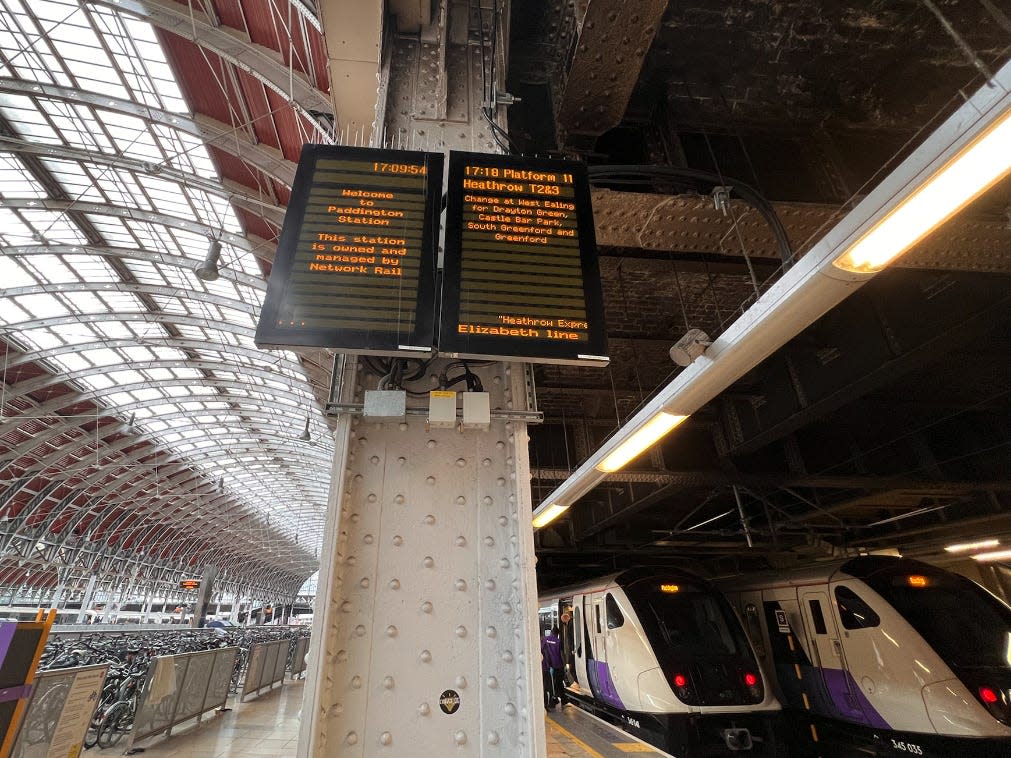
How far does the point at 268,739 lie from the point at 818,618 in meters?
9.10

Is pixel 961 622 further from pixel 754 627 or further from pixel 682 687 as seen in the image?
pixel 682 687

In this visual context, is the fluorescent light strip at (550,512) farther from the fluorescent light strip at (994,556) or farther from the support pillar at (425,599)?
the fluorescent light strip at (994,556)

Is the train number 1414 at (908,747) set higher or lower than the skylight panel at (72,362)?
lower

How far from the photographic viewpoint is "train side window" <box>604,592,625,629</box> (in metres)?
9.20

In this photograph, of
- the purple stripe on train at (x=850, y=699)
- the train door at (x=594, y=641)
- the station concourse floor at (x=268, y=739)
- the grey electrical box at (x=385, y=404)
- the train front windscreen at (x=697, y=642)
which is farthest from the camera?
the train door at (x=594, y=641)

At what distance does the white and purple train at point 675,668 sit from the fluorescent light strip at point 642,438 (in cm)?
473

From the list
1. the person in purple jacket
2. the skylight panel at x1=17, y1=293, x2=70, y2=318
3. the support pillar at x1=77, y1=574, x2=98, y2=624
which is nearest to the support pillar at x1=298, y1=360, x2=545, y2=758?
the person in purple jacket

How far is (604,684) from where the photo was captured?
9.53 meters

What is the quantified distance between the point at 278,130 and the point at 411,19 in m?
9.12

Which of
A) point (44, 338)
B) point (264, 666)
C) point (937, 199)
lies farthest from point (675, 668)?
point (44, 338)

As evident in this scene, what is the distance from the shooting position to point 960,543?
41.0 feet

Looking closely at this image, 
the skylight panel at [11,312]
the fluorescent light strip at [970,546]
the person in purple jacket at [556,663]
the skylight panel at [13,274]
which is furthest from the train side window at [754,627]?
the skylight panel at [11,312]

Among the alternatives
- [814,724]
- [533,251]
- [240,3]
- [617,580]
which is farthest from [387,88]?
[814,724]

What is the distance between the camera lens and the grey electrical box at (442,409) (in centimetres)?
278
